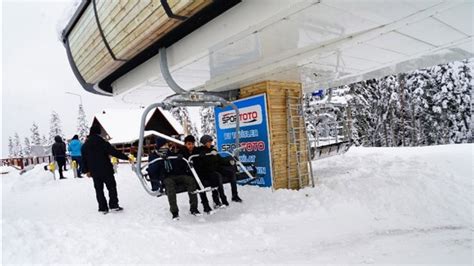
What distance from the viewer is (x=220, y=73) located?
6.44m

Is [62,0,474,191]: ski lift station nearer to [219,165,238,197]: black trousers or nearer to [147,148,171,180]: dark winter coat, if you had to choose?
[219,165,238,197]: black trousers

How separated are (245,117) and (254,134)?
511 millimetres

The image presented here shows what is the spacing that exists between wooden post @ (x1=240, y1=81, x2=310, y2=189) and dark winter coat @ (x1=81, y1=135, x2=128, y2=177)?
133 inches

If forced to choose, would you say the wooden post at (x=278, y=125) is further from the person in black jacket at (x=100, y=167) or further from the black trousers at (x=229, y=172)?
the person in black jacket at (x=100, y=167)

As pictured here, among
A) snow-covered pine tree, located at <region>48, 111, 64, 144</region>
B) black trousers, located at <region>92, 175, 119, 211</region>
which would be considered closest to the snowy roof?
black trousers, located at <region>92, 175, 119, 211</region>

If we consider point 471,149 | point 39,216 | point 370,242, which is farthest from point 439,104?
point 39,216

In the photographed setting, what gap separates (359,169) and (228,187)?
3.82 meters

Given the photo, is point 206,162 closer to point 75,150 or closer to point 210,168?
point 210,168

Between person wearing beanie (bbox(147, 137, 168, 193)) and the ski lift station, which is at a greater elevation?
the ski lift station

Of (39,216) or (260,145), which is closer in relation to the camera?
(39,216)

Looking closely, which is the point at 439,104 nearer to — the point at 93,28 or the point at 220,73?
the point at 220,73

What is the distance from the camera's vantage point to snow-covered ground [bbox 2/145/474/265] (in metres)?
3.77

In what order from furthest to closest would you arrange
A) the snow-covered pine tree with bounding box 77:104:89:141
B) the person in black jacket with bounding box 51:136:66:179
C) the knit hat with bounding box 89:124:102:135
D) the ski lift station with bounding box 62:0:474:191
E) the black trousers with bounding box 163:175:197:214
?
the snow-covered pine tree with bounding box 77:104:89:141
the person in black jacket with bounding box 51:136:66:179
the knit hat with bounding box 89:124:102:135
the black trousers with bounding box 163:175:197:214
the ski lift station with bounding box 62:0:474:191

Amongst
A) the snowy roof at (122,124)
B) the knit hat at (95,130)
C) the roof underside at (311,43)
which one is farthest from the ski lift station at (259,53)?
the snowy roof at (122,124)
